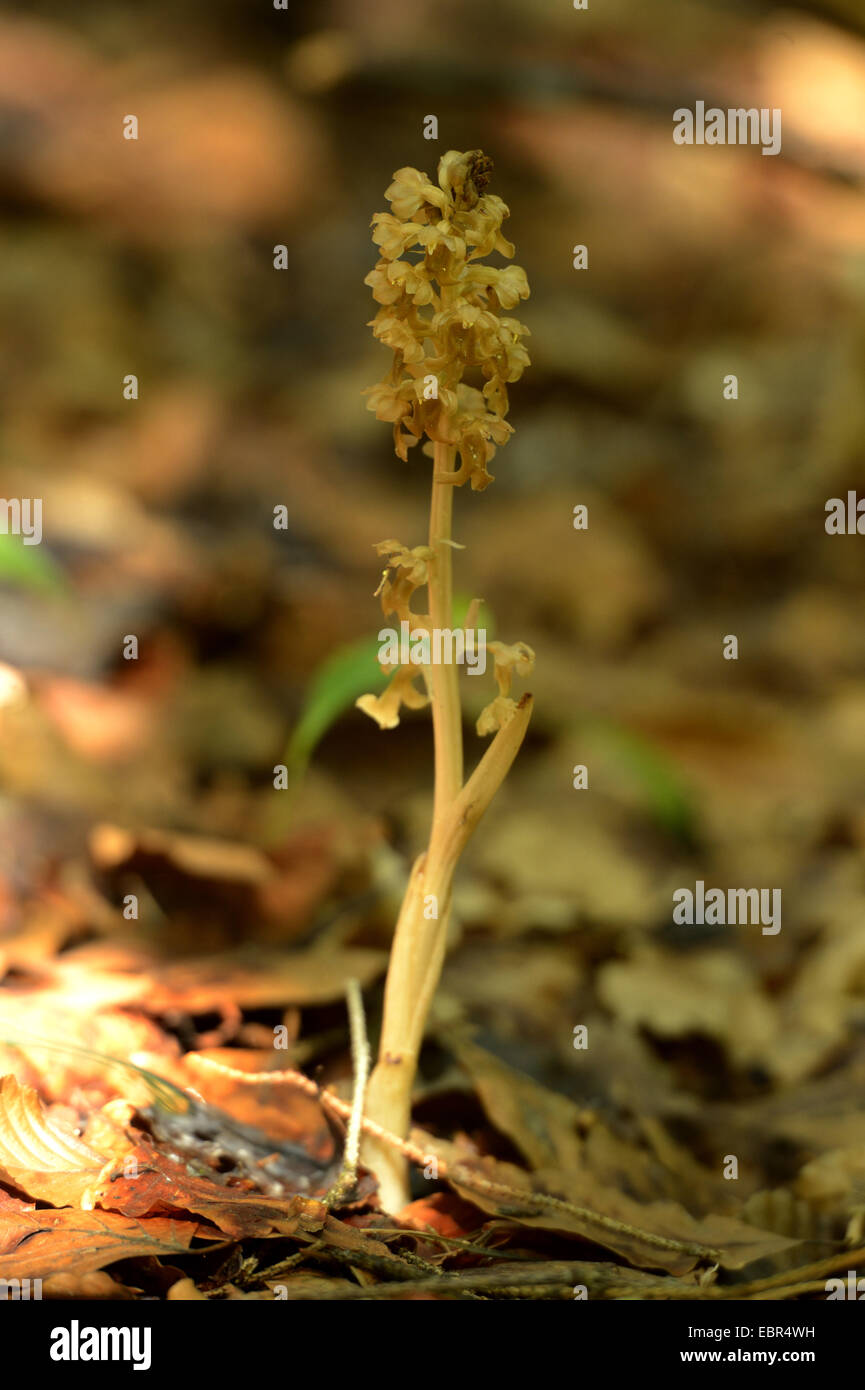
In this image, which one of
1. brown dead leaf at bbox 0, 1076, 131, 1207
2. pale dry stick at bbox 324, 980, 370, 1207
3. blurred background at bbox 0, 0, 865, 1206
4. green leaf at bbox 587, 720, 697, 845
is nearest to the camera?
brown dead leaf at bbox 0, 1076, 131, 1207

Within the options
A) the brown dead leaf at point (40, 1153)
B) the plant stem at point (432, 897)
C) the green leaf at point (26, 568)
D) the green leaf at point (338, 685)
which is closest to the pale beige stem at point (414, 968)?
the plant stem at point (432, 897)

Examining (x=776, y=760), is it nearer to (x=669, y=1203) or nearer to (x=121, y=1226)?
(x=669, y=1203)

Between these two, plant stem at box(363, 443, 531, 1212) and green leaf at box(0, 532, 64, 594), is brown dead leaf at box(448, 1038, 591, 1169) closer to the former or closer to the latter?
plant stem at box(363, 443, 531, 1212)

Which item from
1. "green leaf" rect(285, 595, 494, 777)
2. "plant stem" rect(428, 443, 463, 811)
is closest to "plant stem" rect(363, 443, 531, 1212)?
"plant stem" rect(428, 443, 463, 811)

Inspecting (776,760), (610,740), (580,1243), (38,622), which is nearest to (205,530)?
(38,622)

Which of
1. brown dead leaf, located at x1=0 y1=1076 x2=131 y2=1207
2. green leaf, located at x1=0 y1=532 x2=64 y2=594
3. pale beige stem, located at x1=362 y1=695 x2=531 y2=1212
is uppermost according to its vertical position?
green leaf, located at x1=0 y1=532 x2=64 y2=594

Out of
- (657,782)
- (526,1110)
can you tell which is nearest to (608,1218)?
(526,1110)
